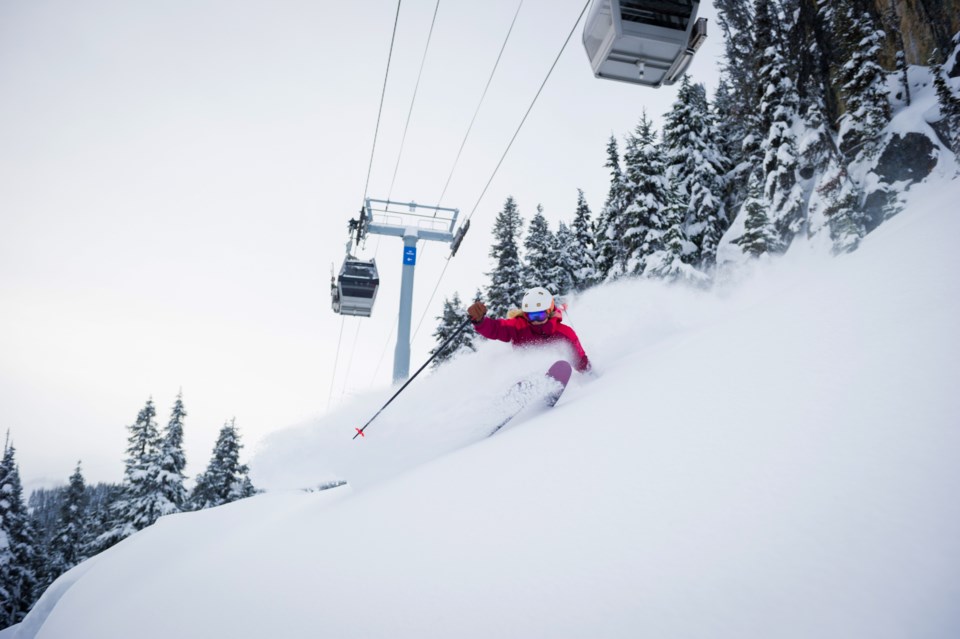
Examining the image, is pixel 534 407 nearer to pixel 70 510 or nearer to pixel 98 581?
pixel 98 581

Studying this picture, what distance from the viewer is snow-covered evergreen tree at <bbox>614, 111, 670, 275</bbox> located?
20.7m

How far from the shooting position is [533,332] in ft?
19.4

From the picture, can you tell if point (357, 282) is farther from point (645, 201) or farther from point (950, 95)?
point (950, 95)

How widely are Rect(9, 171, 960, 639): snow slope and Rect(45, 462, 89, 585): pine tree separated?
39909 millimetres

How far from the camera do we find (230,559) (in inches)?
136

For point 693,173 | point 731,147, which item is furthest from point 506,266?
point 731,147

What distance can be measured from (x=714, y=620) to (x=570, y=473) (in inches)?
42.7

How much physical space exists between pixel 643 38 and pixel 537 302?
140 inches

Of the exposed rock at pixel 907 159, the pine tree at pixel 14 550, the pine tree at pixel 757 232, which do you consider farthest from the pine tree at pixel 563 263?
the pine tree at pixel 14 550

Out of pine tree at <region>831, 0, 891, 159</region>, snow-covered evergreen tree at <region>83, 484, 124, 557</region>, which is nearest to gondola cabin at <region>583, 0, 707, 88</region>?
pine tree at <region>831, 0, 891, 159</region>

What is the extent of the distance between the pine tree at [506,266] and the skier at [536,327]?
57.6 feet

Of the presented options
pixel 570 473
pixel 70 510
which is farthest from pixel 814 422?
pixel 70 510

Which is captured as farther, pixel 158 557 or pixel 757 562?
pixel 158 557

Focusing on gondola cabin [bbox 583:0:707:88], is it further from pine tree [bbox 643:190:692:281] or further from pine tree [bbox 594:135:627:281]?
pine tree [bbox 594:135:627:281]
